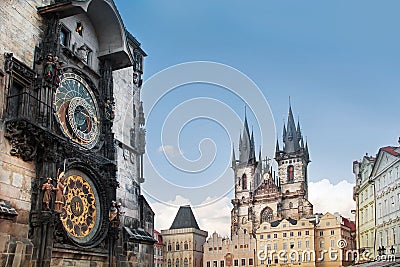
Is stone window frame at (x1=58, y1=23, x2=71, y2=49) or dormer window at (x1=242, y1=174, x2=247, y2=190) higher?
dormer window at (x1=242, y1=174, x2=247, y2=190)

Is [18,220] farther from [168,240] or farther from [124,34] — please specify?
[168,240]

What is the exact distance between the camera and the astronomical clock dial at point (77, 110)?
1456cm

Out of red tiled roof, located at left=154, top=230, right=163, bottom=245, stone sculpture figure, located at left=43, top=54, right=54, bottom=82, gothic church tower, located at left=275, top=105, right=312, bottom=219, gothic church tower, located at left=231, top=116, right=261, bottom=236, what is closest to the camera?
stone sculpture figure, located at left=43, top=54, right=54, bottom=82

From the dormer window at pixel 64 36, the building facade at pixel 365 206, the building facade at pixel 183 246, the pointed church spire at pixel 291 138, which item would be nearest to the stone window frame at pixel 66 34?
the dormer window at pixel 64 36

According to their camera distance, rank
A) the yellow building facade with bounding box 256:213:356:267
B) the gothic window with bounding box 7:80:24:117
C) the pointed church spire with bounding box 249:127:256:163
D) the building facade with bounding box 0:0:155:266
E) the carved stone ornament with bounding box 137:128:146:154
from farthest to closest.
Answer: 1. the pointed church spire with bounding box 249:127:256:163
2. the yellow building facade with bounding box 256:213:356:267
3. the carved stone ornament with bounding box 137:128:146:154
4. the gothic window with bounding box 7:80:24:117
5. the building facade with bounding box 0:0:155:266

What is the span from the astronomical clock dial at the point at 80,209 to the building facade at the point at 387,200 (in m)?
22.9

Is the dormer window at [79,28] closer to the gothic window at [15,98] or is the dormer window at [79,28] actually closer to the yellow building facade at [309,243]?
the gothic window at [15,98]

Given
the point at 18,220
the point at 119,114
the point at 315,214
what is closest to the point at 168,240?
the point at 315,214

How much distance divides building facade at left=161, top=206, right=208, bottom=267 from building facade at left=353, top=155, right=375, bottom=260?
41472mm

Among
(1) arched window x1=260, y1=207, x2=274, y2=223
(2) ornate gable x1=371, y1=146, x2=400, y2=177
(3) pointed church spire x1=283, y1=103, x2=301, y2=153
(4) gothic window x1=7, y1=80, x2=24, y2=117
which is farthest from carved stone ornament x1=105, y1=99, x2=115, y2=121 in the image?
(3) pointed church spire x1=283, y1=103, x2=301, y2=153

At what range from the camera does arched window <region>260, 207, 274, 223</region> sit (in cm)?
9206

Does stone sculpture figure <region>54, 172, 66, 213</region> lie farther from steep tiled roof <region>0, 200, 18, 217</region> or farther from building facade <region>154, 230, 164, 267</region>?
building facade <region>154, 230, 164, 267</region>

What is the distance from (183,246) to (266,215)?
18.2 m

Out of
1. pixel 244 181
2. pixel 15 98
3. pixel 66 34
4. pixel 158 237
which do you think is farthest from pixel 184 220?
pixel 15 98
